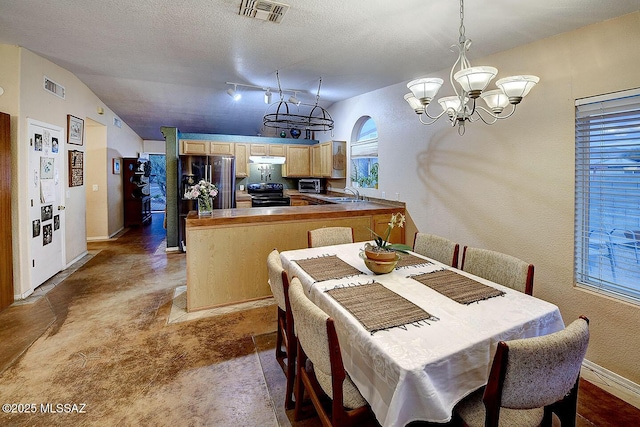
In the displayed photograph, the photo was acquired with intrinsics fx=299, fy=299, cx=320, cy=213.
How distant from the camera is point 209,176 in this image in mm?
5289

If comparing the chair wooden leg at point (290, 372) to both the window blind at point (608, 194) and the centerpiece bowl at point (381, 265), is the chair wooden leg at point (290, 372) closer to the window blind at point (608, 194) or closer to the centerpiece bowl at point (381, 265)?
the centerpiece bowl at point (381, 265)

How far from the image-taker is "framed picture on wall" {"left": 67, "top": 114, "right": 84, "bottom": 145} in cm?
438

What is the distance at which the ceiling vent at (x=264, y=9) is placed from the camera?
7.29 feet

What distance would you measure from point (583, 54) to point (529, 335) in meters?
2.32

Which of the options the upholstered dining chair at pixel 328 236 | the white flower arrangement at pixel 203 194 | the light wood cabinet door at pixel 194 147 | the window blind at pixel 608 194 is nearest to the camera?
the window blind at pixel 608 194

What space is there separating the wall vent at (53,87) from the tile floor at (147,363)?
2491 millimetres

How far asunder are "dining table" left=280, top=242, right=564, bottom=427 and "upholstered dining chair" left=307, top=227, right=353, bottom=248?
0.84 metres

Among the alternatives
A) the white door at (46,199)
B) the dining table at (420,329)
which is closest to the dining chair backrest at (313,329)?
the dining table at (420,329)

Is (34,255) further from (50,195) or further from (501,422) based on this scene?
(501,422)

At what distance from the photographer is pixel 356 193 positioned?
5.45 metres

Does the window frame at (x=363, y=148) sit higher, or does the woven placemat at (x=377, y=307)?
the window frame at (x=363, y=148)

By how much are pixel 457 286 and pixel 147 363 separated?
2320mm

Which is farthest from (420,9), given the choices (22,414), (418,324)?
(22,414)

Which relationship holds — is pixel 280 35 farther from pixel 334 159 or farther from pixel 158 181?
pixel 158 181
